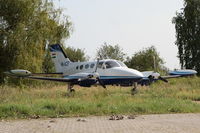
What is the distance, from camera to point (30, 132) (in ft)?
28.8

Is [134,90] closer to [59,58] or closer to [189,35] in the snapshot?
[59,58]

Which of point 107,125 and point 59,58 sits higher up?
point 59,58

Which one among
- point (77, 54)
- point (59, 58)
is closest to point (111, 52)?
point (77, 54)

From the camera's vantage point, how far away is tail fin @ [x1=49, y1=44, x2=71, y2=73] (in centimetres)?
3203

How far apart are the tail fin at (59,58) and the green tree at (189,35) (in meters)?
30.8

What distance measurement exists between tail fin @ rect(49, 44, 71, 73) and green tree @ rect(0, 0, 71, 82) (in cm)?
152

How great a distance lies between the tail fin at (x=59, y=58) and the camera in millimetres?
A: 32031

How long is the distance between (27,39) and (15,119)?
18.9m

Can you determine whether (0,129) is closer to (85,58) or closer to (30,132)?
(30,132)

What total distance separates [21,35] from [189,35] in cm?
3600

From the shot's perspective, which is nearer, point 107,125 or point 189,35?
point 107,125

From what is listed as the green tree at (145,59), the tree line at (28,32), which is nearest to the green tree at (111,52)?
the green tree at (145,59)

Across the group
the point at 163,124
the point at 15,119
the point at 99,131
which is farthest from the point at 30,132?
the point at 163,124

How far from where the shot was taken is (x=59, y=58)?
1282 inches
